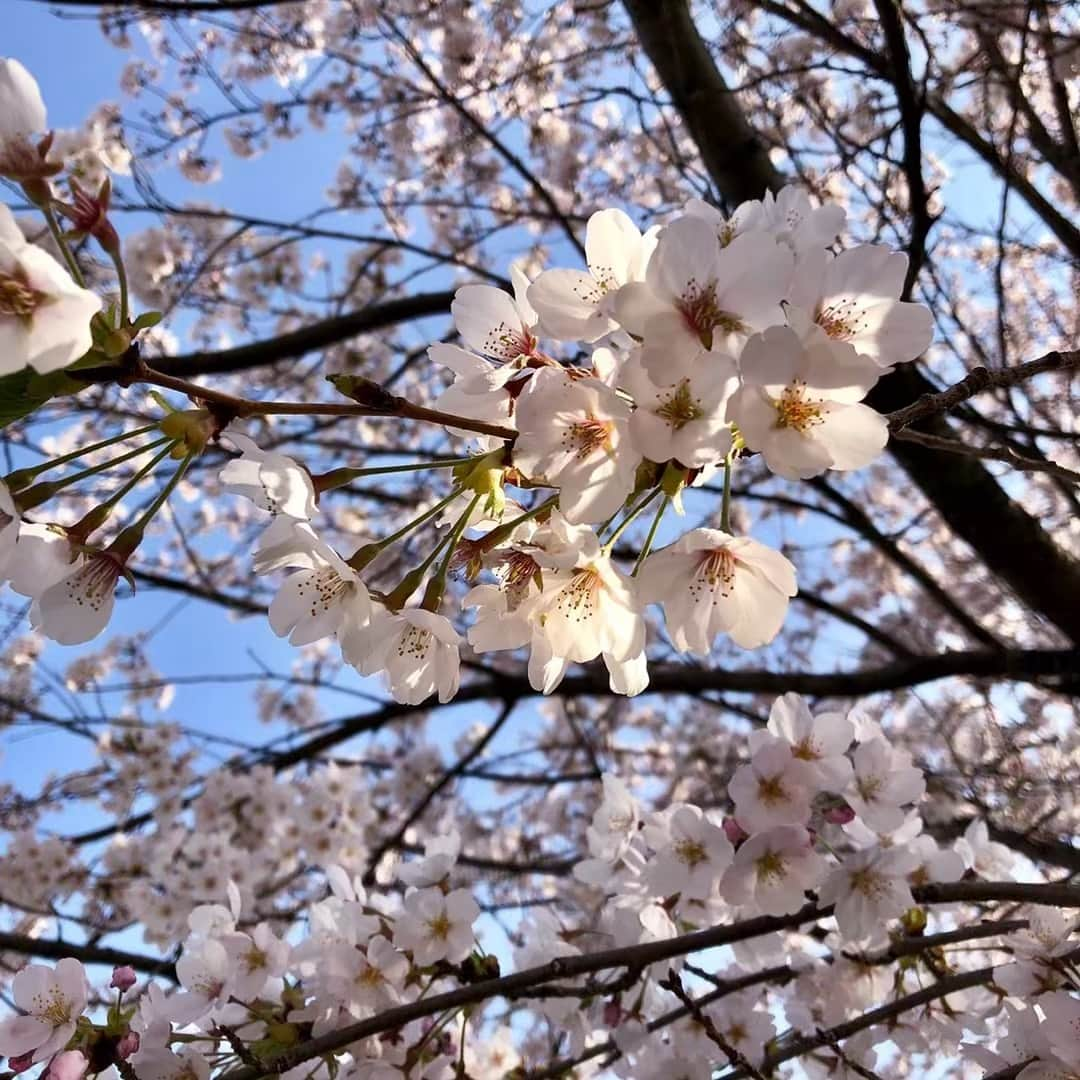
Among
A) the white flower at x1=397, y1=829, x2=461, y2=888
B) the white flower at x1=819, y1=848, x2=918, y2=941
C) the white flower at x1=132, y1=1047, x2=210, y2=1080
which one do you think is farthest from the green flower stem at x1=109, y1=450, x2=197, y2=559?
the white flower at x1=819, y1=848, x2=918, y2=941

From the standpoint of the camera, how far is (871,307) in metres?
0.87

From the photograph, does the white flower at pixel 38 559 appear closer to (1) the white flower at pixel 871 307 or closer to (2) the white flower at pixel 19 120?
(2) the white flower at pixel 19 120

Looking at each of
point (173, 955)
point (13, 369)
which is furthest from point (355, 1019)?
point (173, 955)

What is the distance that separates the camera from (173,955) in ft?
11.9

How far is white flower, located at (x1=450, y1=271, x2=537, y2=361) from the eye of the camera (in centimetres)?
102

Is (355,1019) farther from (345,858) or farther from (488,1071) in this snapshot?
(345,858)

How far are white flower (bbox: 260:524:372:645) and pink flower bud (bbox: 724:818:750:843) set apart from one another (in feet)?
2.82

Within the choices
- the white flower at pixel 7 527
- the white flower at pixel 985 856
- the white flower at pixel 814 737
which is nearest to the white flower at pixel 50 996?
the white flower at pixel 7 527

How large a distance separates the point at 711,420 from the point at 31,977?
1.31 meters

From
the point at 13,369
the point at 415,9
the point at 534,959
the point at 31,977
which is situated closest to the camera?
the point at 13,369

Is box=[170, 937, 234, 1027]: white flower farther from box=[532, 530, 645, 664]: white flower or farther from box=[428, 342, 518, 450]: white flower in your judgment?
box=[428, 342, 518, 450]: white flower

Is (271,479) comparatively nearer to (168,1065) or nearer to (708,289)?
(708,289)

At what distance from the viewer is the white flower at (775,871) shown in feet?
4.49

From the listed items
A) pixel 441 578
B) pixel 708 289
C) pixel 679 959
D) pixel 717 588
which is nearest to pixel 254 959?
pixel 679 959
